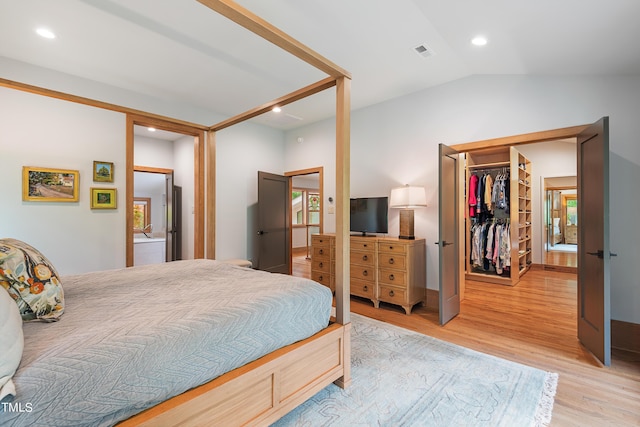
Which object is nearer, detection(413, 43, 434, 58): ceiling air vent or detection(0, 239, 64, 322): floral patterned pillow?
detection(0, 239, 64, 322): floral patterned pillow

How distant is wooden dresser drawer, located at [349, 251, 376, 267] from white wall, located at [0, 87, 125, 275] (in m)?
2.88

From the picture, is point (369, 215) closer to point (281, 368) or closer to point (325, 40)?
point (325, 40)

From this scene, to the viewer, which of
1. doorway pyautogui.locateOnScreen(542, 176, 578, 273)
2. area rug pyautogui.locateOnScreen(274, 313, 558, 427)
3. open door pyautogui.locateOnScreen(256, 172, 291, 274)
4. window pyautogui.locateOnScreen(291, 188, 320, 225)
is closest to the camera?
area rug pyautogui.locateOnScreen(274, 313, 558, 427)

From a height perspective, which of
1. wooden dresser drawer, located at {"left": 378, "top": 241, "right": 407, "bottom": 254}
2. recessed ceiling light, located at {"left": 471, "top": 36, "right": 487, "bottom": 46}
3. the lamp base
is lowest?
wooden dresser drawer, located at {"left": 378, "top": 241, "right": 407, "bottom": 254}

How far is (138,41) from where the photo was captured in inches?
101

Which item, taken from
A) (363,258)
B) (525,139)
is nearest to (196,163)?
(363,258)

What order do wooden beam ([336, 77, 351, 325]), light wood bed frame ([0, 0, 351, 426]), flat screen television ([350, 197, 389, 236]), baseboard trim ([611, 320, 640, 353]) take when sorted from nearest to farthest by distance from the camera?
1. light wood bed frame ([0, 0, 351, 426])
2. wooden beam ([336, 77, 351, 325])
3. baseboard trim ([611, 320, 640, 353])
4. flat screen television ([350, 197, 389, 236])

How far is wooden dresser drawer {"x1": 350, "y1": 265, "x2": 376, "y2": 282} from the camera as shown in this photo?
12.4ft

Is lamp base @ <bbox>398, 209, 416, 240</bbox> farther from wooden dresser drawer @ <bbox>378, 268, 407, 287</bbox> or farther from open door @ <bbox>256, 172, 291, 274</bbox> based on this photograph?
open door @ <bbox>256, 172, 291, 274</bbox>

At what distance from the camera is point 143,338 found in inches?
45.2

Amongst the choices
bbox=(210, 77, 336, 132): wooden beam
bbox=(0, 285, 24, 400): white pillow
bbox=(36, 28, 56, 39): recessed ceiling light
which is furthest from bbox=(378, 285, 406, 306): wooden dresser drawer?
bbox=(36, 28, 56, 39): recessed ceiling light

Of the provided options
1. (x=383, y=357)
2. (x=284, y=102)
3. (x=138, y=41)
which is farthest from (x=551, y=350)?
(x=138, y=41)

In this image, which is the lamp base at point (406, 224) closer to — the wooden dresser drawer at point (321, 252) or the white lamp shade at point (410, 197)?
the white lamp shade at point (410, 197)

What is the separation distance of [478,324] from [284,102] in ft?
9.95
